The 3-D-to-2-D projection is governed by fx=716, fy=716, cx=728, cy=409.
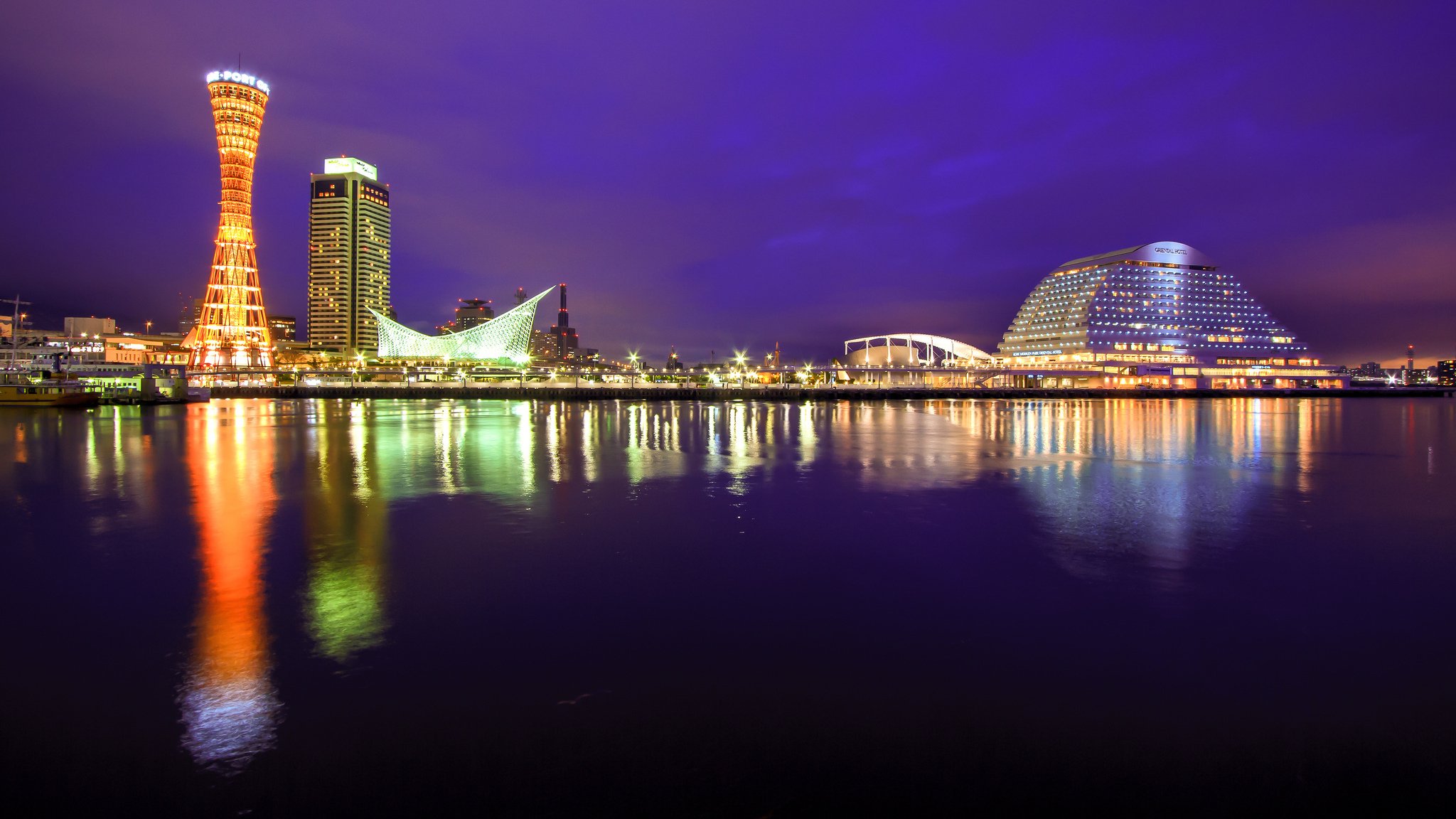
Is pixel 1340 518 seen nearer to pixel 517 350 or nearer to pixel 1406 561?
pixel 1406 561

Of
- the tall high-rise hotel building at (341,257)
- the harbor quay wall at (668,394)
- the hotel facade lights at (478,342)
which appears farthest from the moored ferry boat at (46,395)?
the tall high-rise hotel building at (341,257)

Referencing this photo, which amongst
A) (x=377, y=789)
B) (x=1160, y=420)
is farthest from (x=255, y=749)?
(x=1160, y=420)

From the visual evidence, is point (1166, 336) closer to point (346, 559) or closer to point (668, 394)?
point (668, 394)

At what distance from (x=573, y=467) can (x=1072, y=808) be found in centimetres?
1374

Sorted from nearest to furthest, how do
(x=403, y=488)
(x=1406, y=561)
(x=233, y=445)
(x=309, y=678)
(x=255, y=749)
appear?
(x=255, y=749) < (x=309, y=678) < (x=1406, y=561) < (x=403, y=488) < (x=233, y=445)

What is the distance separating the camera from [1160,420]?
38.6 metres

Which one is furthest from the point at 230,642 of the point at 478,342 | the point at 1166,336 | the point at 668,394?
the point at 1166,336

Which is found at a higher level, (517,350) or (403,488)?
(517,350)

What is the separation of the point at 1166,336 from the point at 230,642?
117090 millimetres

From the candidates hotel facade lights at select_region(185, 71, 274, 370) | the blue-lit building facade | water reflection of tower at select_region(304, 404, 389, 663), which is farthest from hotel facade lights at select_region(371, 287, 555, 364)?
water reflection of tower at select_region(304, 404, 389, 663)

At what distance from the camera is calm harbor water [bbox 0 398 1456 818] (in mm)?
3510

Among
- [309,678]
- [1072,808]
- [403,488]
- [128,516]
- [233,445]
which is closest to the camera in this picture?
[1072,808]

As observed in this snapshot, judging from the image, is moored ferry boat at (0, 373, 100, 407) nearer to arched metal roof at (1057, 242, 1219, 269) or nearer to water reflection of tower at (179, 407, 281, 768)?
water reflection of tower at (179, 407, 281, 768)

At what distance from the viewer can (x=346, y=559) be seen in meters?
7.75
